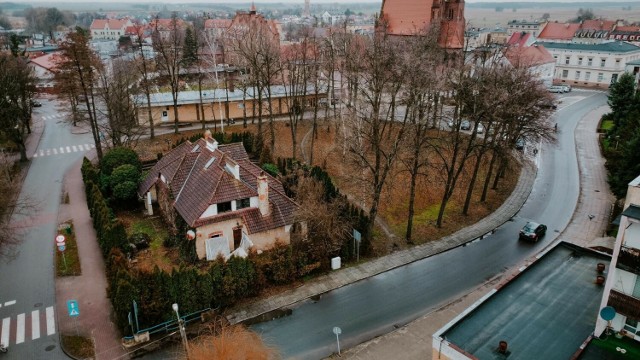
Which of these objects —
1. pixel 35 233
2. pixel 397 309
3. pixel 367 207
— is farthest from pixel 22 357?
pixel 367 207

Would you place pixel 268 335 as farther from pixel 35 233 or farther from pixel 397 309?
pixel 35 233

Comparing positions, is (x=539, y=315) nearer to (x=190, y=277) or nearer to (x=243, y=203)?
(x=190, y=277)

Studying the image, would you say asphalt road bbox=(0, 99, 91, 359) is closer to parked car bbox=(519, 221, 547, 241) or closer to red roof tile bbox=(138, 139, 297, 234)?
red roof tile bbox=(138, 139, 297, 234)

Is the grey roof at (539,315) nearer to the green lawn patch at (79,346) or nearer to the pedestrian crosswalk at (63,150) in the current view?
the green lawn patch at (79,346)

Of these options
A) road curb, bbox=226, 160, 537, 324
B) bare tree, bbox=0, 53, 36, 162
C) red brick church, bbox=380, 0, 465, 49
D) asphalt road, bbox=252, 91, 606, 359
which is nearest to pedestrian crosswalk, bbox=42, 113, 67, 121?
bare tree, bbox=0, 53, 36, 162

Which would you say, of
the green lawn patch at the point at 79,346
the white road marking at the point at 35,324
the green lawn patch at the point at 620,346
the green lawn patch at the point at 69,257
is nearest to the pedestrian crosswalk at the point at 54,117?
the green lawn patch at the point at 69,257

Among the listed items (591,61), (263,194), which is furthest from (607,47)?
(263,194)
